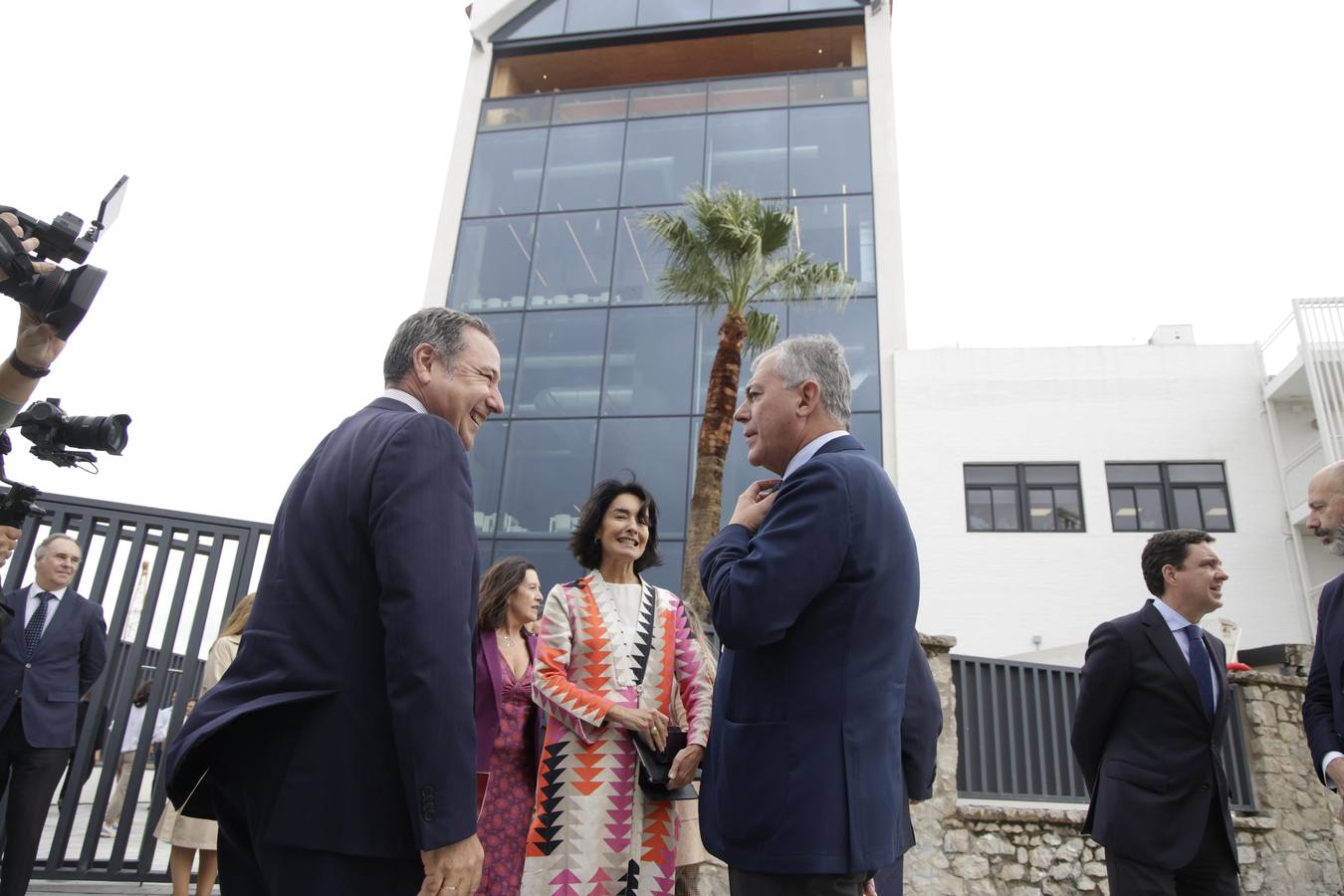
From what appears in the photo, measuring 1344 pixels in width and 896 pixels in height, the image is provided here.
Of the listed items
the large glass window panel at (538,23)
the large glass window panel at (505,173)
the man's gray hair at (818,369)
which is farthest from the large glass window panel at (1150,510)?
the large glass window panel at (538,23)

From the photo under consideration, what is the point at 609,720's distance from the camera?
320 cm

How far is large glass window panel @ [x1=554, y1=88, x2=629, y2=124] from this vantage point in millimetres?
21688

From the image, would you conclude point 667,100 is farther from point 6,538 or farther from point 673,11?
point 6,538

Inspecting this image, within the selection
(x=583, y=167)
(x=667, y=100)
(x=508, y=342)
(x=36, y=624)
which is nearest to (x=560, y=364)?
(x=508, y=342)

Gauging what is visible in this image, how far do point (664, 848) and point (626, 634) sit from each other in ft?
2.70

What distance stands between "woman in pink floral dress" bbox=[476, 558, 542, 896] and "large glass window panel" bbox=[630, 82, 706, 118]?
1924 cm

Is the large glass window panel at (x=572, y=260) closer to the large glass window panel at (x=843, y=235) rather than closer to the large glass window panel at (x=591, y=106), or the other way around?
the large glass window panel at (x=591, y=106)

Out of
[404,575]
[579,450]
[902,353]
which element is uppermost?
[902,353]

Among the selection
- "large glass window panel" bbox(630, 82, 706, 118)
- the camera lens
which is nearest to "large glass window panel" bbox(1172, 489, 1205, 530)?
"large glass window panel" bbox(630, 82, 706, 118)

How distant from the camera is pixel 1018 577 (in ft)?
55.1

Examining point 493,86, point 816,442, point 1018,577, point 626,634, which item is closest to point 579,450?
point 1018,577

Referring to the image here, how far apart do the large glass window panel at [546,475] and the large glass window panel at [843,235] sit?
255 inches

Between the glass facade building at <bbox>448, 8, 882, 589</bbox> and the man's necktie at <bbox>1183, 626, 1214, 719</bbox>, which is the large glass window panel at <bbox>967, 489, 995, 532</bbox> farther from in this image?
the man's necktie at <bbox>1183, 626, 1214, 719</bbox>

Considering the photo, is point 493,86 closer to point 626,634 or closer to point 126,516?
point 126,516
